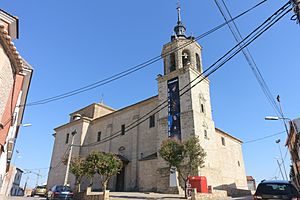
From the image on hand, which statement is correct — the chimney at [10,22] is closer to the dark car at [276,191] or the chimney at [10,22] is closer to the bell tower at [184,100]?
the dark car at [276,191]

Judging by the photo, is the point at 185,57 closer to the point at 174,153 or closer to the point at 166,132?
the point at 166,132

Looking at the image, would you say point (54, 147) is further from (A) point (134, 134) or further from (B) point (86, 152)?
(A) point (134, 134)

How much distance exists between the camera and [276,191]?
7.97m

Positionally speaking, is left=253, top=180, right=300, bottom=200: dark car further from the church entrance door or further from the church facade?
the church entrance door

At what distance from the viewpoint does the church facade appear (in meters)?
22.7

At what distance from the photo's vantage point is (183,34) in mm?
29062

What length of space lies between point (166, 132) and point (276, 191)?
16051mm

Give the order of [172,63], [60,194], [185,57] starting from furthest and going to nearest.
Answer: [172,63] < [185,57] < [60,194]

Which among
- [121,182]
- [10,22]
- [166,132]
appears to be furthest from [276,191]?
[121,182]

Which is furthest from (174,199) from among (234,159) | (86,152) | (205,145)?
(86,152)

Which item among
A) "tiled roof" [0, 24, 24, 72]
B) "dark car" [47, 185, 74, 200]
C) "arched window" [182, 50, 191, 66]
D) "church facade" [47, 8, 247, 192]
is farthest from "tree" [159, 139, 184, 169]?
"arched window" [182, 50, 191, 66]

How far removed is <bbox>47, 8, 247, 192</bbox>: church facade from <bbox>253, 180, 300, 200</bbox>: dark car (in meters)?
10.5

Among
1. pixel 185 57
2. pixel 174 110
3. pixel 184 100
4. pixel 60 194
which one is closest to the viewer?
pixel 60 194

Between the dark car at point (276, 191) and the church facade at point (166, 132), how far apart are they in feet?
34.4
